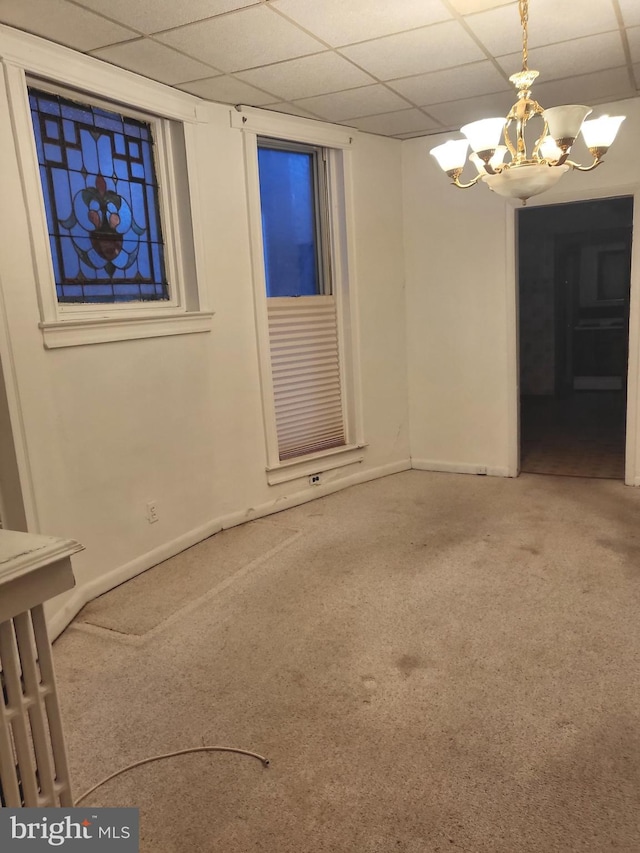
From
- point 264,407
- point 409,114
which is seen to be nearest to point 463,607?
point 264,407

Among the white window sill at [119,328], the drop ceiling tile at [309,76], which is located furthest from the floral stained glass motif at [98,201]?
the drop ceiling tile at [309,76]

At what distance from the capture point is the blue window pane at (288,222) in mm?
4316

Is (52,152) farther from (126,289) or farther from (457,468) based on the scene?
(457,468)

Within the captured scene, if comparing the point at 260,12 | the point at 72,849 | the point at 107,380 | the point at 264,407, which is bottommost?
the point at 72,849

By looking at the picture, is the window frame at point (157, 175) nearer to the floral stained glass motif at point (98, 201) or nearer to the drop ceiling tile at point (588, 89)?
the floral stained glass motif at point (98, 201)

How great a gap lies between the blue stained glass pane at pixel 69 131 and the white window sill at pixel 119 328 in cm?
89

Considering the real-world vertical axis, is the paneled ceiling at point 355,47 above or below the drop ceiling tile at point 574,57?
above

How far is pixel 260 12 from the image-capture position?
264cm

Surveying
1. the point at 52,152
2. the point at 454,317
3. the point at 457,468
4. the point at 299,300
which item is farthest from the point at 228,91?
the point at 457,468

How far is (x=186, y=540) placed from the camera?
3.81m

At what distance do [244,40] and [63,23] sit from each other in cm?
77

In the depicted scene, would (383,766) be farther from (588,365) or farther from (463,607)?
(588,365)

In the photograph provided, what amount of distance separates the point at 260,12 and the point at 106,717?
2.83 metres

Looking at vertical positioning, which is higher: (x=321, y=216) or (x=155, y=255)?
(x=321, y=216)
